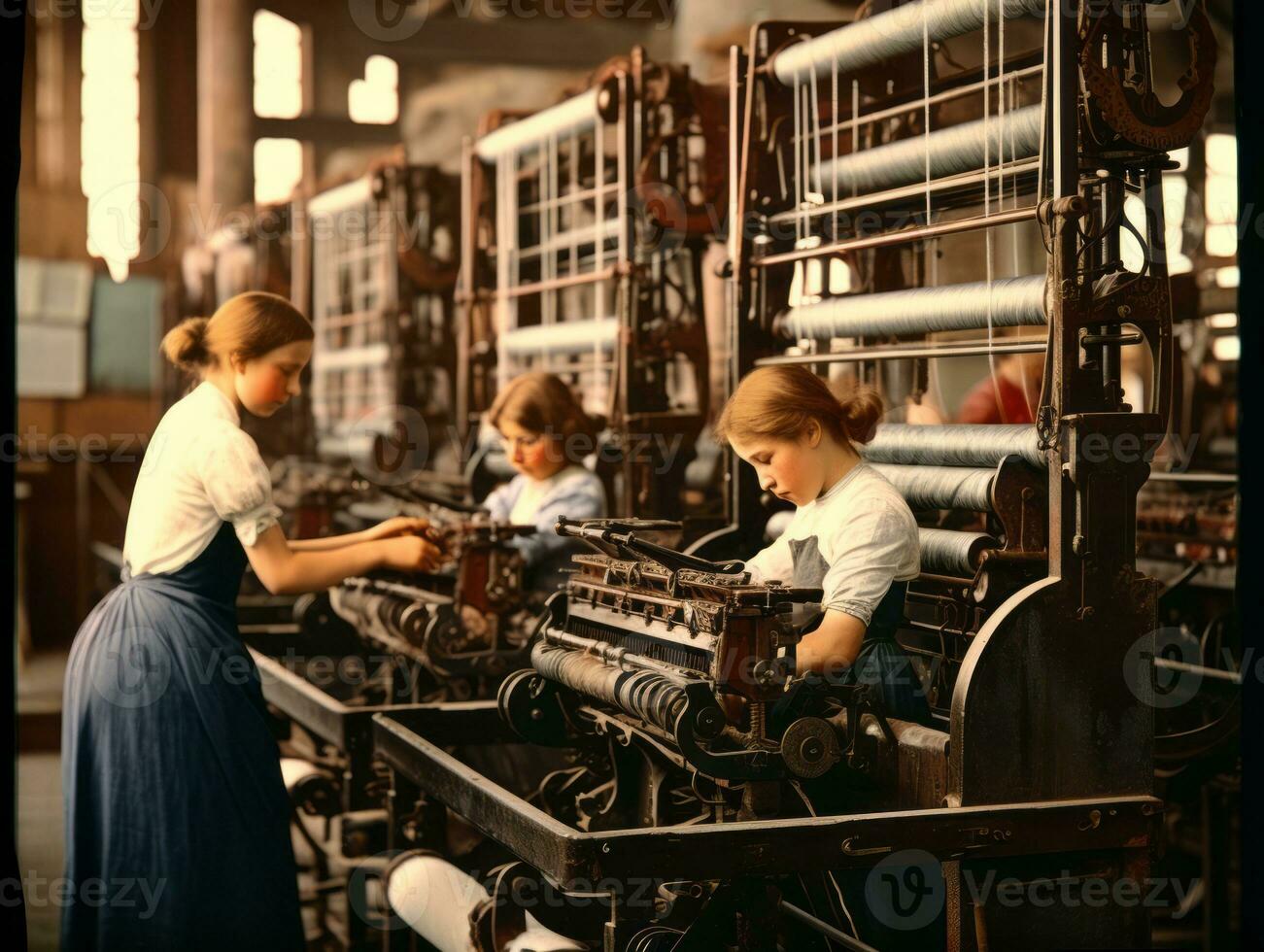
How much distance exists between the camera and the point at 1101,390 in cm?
277

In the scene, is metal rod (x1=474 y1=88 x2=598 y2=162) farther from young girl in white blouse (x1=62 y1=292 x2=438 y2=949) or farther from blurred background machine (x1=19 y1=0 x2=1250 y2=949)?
young girl in white blouse (x1=62 y1=292 x2=438 y2=949)

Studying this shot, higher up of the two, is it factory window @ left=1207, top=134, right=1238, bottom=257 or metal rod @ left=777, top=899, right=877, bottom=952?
factory window @ left=1207, top=134, right=1238, bottom=257

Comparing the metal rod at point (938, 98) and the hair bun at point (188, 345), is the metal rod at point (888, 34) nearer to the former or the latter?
the metal rod at point (938, 98)

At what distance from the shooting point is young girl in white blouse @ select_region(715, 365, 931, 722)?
283 cm

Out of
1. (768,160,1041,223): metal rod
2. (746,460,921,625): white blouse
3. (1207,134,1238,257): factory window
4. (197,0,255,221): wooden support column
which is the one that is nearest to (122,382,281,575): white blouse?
(746,460,921,625): white blouse

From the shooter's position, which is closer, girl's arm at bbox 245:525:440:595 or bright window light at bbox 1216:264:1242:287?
girl's arm at bbox 245:525:440:595

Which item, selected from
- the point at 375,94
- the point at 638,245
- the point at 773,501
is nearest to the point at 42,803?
the point at 638,245

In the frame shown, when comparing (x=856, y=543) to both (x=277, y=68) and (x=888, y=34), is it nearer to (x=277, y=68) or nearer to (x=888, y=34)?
(x=888, y=34)

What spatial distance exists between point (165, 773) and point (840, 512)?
1.40 m

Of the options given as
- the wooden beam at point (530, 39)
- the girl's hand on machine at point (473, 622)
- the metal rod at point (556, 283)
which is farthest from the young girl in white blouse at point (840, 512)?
the wooden beam at point (530, 39)

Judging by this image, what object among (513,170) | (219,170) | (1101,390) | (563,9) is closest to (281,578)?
(1101,390)

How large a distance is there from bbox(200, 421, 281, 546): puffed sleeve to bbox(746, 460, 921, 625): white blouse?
1037 millimetres

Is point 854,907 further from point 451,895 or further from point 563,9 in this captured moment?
point 563,9

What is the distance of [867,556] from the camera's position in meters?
2.85
